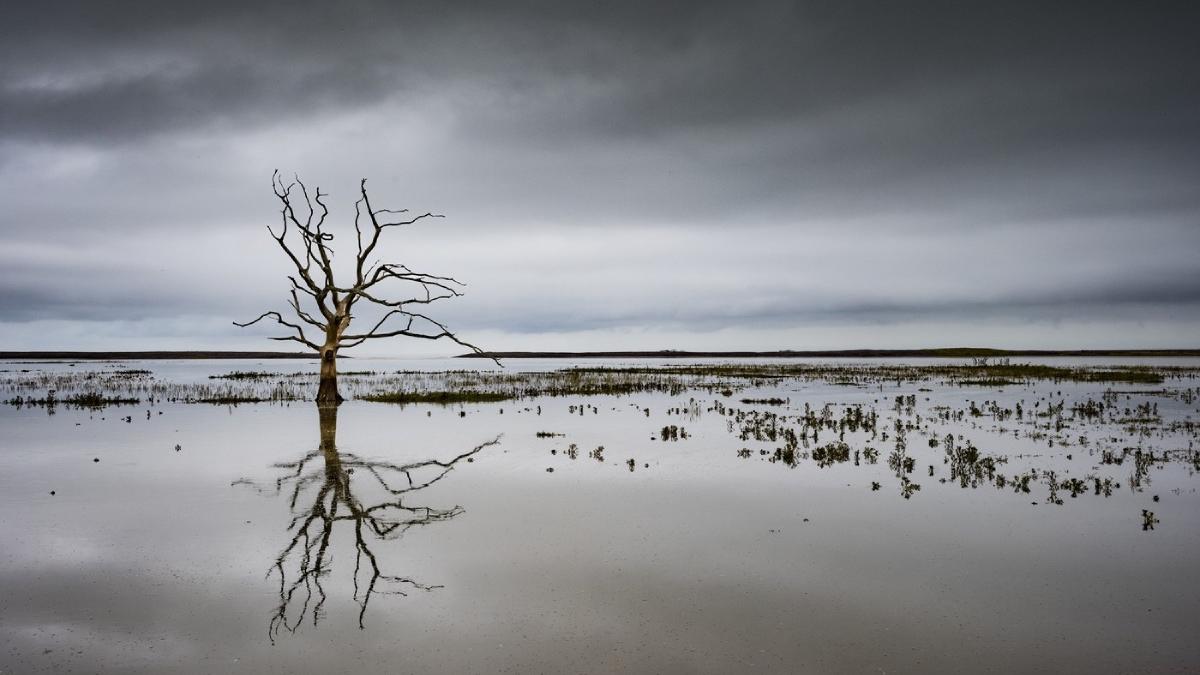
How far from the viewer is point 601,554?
28.0 feet

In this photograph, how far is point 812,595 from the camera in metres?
7.08

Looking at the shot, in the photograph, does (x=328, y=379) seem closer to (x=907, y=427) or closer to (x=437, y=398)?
(x=437, y=398)

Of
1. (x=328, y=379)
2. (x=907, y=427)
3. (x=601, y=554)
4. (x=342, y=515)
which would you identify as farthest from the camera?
(x=328, y=379)

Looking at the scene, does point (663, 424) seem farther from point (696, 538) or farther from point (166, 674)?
point (166, 674)

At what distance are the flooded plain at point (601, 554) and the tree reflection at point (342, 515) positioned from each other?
5cm

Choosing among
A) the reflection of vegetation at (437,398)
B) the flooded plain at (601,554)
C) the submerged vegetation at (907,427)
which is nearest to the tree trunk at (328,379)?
the reflection of vegetation at (437,398)

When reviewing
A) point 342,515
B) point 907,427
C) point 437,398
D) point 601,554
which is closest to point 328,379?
point 437,398

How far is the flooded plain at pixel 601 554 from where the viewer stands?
5.89 metres

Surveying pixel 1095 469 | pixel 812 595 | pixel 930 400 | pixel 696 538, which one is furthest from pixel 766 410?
pixel 812 595

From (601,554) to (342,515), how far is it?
445 centimetres

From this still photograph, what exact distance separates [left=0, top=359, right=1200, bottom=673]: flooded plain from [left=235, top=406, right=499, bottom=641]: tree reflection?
0.05m

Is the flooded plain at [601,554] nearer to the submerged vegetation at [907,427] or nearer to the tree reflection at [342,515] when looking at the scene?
the tree reflection at [342,515]

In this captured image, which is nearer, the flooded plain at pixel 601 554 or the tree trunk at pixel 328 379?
the flooded plain at pixel 601 554

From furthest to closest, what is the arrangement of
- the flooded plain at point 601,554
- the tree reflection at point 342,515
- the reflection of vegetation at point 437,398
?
the reflection of vegetation at point 437,398
the tree reflection at point 342,515
the flooded plain at point 601,554
